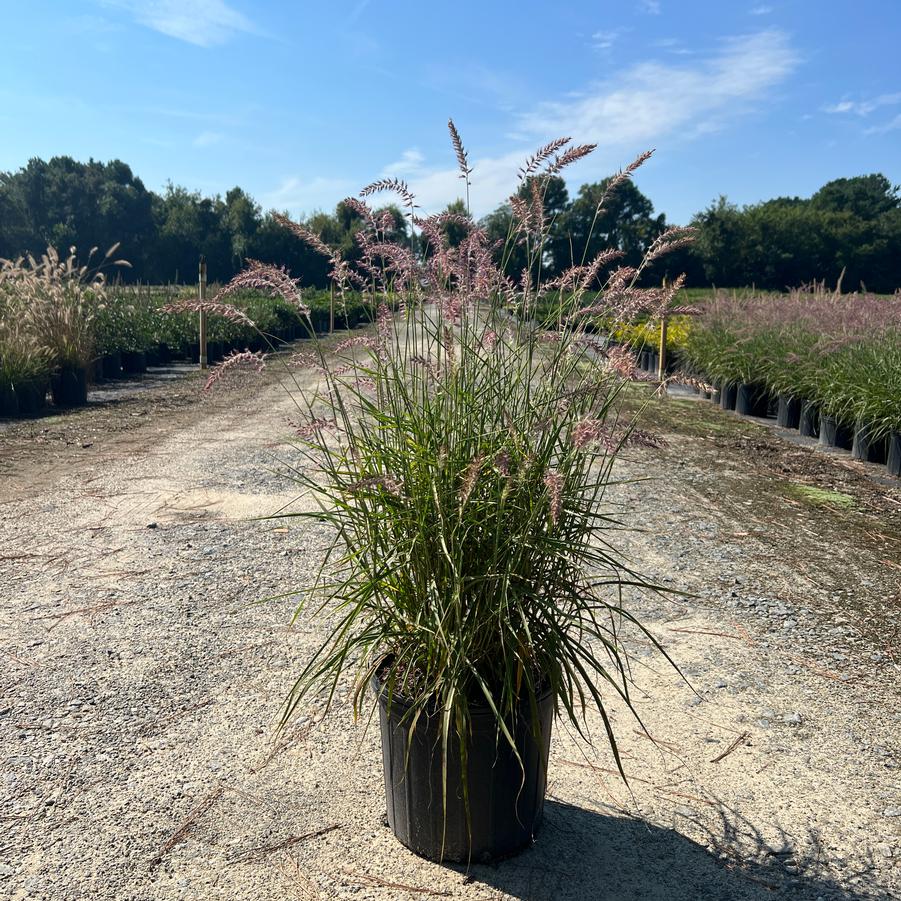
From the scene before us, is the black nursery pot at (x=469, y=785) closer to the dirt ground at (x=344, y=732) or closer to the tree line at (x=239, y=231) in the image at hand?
the dirt ground at (x=344, y=732)

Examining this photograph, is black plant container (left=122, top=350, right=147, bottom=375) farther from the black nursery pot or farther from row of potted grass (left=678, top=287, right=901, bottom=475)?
the black nursery pot

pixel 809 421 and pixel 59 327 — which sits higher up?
pixel 59 327

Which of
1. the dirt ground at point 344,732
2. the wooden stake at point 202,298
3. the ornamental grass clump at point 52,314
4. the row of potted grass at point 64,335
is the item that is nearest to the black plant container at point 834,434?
the dirt ground at point 344,732

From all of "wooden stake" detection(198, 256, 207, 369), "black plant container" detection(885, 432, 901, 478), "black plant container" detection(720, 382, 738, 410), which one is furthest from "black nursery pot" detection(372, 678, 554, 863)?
"wooden stake" detection(198, 256, 207, 369)

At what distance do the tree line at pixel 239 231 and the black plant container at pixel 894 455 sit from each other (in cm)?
2913

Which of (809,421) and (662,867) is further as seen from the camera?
(809,421)

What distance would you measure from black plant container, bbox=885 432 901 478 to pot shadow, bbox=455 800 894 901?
5198 mm

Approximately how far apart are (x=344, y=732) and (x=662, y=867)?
1.10m

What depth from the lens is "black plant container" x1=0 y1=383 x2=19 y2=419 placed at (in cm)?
870

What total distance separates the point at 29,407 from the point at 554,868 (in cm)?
883

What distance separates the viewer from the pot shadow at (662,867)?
1.93m

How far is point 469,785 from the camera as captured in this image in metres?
1.94

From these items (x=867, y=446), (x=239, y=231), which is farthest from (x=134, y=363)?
(x=239, y=231)

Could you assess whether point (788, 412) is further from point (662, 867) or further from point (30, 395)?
point (30, 395)
